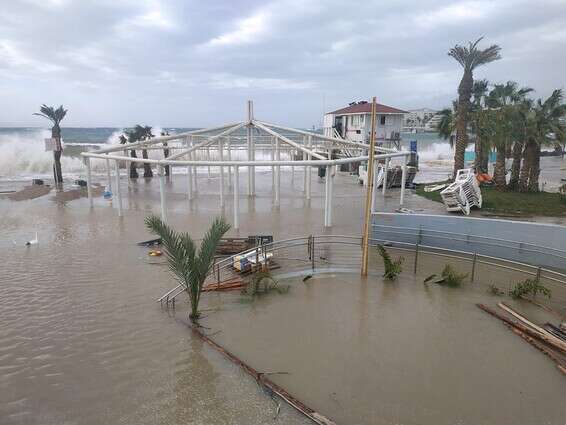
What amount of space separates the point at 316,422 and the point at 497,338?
455 cm

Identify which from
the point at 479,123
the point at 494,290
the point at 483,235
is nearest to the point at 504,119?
the point at 479,123

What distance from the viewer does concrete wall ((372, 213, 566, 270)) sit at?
11.1 metres

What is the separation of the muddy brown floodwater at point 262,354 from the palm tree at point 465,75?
16.8 meters

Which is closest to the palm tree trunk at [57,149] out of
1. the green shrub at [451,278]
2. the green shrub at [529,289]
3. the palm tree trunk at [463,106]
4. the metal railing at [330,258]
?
the metal railing at [330,258]

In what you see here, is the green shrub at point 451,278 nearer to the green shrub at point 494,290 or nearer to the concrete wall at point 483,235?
the green shrub at point 494,290

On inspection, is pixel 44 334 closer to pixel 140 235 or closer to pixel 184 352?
pixel 184 352

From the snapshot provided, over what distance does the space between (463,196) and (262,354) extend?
50.5 feet

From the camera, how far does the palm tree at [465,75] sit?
24.2m

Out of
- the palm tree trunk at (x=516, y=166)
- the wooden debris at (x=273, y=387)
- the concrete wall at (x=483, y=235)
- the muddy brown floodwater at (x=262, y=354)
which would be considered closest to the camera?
the wooden debris at (x=273, y=387)

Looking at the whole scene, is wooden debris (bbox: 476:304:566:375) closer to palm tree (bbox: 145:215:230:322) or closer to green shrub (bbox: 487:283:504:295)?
green shrub (bbox: 487:283:504:295)

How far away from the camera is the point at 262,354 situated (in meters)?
7.33

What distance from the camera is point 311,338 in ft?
25.7

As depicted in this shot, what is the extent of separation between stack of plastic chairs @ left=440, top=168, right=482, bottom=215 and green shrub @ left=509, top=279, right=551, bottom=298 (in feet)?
32.3

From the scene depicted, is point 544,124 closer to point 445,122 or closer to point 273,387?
point 445,122
